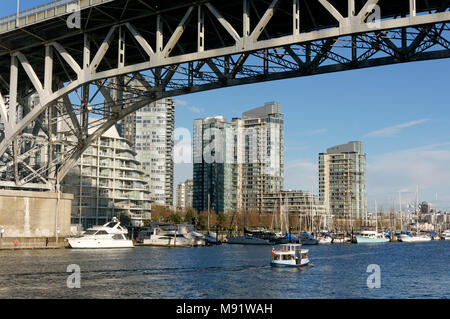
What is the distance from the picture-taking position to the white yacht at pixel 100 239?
7006cm

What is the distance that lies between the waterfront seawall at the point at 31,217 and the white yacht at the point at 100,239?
664cm

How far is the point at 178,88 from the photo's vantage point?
145 feet

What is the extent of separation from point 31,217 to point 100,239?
15858mm

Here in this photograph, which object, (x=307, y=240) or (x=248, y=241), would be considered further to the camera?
(x=307, y=240)

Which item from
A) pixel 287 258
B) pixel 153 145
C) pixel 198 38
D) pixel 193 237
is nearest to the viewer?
pixel 198 38

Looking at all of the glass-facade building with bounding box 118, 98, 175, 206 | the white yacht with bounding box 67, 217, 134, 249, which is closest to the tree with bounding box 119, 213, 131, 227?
the white yacht with bounding box 67, 217, 134, 249

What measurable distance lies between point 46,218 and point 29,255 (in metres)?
7.62

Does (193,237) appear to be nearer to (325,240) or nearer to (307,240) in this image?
(307,240)

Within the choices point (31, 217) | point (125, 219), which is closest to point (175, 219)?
point (125, 219)

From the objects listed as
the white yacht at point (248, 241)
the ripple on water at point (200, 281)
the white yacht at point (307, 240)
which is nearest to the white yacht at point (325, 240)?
the white yacht at point (307, 240)

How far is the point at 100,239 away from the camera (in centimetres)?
7462

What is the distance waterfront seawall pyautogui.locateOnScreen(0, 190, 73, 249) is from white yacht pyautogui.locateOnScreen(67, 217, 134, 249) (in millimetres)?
6642

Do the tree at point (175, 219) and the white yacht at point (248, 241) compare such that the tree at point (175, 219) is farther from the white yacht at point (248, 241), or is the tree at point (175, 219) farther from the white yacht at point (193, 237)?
the white yacht at point (193, 237)
